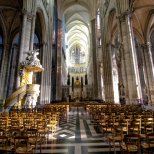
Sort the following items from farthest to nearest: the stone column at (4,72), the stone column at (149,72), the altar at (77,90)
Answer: the altar at (77,90)
the stone column at (149,72)
the stone column at (4,72)

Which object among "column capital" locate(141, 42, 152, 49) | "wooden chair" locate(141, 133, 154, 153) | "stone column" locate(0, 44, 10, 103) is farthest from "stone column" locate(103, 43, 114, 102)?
"wooden chair" locate(141, 133, 154, 153)

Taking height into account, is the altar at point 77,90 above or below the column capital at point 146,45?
below

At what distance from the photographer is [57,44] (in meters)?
27.9

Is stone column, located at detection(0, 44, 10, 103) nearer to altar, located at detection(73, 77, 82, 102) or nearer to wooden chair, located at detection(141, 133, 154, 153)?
wooden chair, located at detection(141, 133, 154, 153)

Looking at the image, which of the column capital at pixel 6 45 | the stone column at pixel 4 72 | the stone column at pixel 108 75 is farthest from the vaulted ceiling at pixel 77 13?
the stone column at pixel 4 72

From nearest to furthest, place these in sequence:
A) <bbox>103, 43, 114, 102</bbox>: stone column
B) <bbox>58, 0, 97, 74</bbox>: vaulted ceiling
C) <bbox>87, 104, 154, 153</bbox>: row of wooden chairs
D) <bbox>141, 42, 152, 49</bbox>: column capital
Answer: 1. <bbox>87, 104, 154, 153</bbox>: row of wooden chairs
2. <bbox>103, 43, 114, 102</bbox>: stone column
3. <bbox>141, 42, 152, 49</bbox>: column capital
4. <bbox>58, 0, 97, 74</bbox>: vaulted ceiling

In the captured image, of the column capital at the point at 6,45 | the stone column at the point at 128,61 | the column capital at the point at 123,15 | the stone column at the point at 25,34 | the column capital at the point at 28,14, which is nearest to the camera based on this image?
the stone column at the point at 25,34

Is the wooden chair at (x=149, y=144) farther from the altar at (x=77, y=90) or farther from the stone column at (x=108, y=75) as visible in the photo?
the altar at (x=77, y=90)

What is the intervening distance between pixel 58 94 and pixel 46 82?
267 inches

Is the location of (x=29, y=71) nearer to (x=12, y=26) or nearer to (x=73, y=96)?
(x=12, y=26)

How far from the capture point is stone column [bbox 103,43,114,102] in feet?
73.1

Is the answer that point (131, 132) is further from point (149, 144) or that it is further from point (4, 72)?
point (4, 72)

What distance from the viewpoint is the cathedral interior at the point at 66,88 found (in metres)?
3.74

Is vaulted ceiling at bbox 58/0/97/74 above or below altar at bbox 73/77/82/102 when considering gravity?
above
